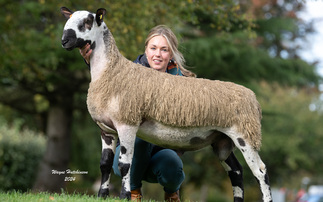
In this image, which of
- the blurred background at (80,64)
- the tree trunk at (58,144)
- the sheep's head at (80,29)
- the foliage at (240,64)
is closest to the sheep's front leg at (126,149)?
the sheep's head at (80,29)

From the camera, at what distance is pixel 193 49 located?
11.0 m

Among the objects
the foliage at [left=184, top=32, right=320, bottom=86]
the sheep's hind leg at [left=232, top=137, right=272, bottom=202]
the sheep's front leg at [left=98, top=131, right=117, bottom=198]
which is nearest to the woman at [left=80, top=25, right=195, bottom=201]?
the sheep's front leg at [left=98, top=131, right=117, bottom=198]

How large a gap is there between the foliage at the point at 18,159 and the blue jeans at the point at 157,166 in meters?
7.64

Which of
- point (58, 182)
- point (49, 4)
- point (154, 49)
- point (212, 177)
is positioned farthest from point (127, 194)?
point (212, 177)

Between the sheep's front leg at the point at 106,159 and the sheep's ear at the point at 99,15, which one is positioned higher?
the sheep's ear at the point at 99,15

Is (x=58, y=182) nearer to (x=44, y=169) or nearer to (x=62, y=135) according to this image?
(x=44, y=169)

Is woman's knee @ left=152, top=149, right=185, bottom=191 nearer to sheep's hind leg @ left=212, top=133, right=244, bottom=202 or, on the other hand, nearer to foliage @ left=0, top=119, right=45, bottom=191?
sheep's hind leg @ left=212, top=133, right=244, bottom=202

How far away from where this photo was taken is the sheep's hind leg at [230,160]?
174 inches

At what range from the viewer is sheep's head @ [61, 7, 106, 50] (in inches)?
149

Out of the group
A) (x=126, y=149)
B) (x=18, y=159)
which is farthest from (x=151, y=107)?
(x=18, y=159)

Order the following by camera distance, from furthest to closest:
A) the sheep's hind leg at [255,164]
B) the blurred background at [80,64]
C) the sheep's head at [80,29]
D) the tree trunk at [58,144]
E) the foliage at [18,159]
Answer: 1. the tree trunk at [58,144]
2. the foliage at [18,159]
3. the blurred background at [80,64]
4. the sheep's hind leg at [255,164]
5. the sheep's head at [80,29]

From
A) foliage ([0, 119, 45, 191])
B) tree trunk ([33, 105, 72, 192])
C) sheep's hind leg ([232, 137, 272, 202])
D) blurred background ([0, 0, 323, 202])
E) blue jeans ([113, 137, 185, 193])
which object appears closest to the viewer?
sheep's hind leg ([232, 137, 272, 202])

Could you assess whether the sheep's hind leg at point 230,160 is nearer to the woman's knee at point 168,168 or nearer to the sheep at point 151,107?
the sheep at point 151,107

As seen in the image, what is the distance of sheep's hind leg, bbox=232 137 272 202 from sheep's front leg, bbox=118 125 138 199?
1025mm
